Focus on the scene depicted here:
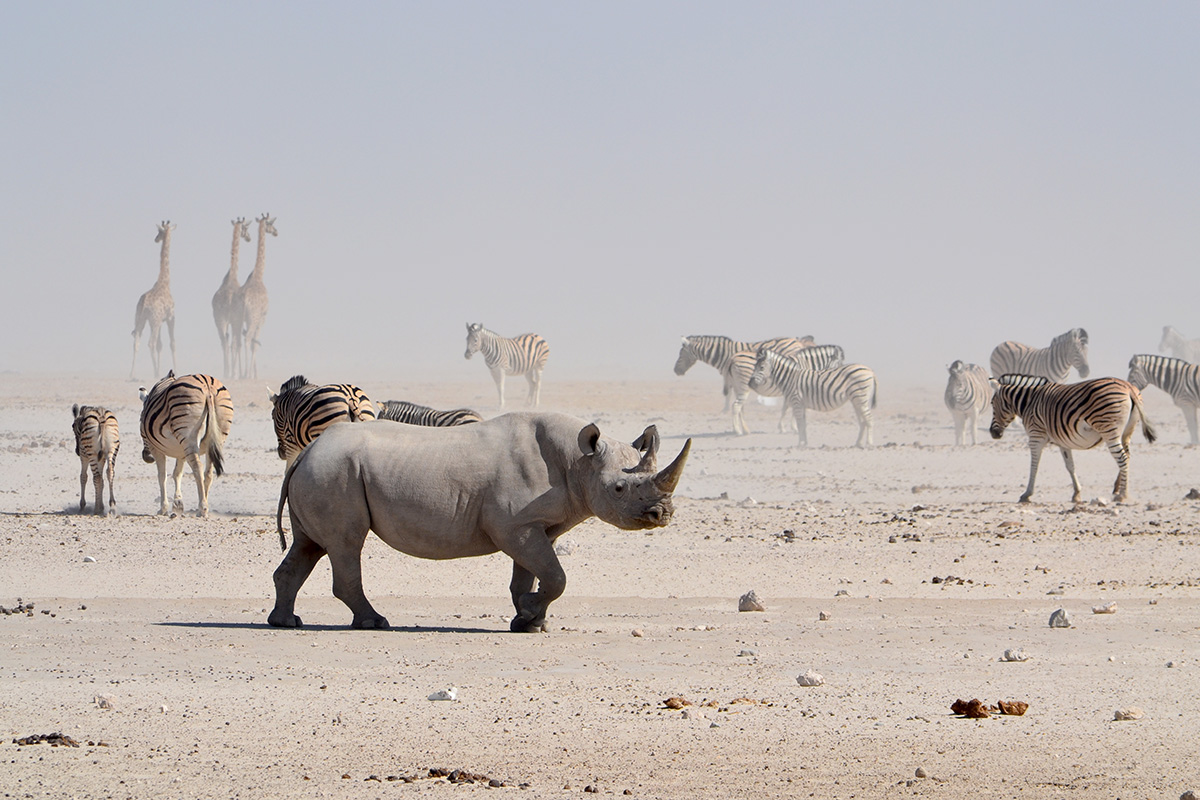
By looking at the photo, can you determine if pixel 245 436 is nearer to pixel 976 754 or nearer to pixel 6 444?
pixel 6 444

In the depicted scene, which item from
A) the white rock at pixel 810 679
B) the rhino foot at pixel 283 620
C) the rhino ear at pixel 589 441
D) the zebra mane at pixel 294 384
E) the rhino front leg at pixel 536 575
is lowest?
the rhino foot at pixel 283 620

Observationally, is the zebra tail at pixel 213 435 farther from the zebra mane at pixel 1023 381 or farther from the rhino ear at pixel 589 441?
the zebra mane at pixel 1023 381

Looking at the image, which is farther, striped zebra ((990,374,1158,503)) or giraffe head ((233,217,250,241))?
giraffe head ((233,217,250,241))

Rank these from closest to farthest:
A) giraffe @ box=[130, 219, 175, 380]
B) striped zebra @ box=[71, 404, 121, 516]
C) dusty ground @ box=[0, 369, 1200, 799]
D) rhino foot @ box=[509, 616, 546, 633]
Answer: dusty ground @ box=[0, 369, 1200, 799] → rhino foot @ box=[509, 616, 546, 633] → striped zebra @ box=[71, 404, 121, 516] → giraffe @ box=[130, 219, 175, 380]

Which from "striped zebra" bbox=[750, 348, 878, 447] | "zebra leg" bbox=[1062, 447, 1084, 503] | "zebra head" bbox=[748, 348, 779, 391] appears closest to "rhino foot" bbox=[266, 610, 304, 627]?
"zebra leg" bbox=[1062, 447, 1084, 503]

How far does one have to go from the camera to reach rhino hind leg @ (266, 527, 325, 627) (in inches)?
335

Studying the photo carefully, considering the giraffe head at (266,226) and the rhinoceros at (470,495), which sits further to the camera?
the giraffe head at (266,226)

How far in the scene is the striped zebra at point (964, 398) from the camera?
26.3 m

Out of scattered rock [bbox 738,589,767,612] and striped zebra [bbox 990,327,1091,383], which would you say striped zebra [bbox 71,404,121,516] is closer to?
scattered rock [bbox 738,589,767,612]

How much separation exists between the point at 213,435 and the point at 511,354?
2179 centimetres

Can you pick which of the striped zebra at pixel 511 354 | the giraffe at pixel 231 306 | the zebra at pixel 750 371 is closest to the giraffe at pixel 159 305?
the giraffe at pixel 231 306

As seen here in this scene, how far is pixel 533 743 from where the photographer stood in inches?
220

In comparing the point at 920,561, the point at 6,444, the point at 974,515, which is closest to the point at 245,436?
the point at 6,444

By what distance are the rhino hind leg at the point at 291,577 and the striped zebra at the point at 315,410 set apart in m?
5.63
